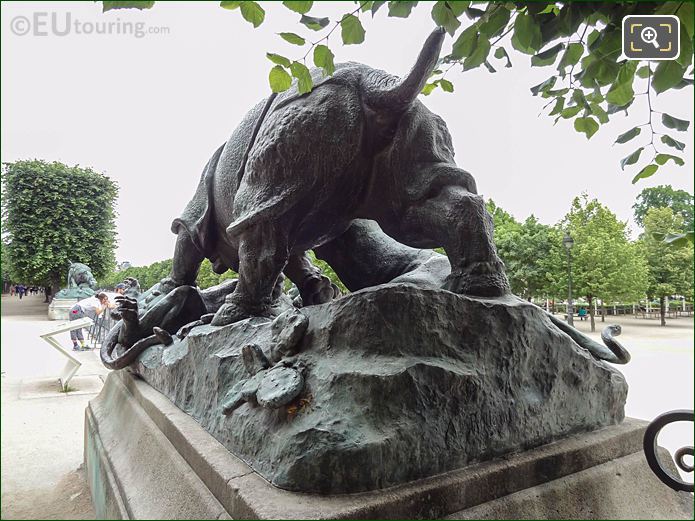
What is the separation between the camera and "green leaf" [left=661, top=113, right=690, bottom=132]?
1604mm

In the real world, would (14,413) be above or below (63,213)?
below

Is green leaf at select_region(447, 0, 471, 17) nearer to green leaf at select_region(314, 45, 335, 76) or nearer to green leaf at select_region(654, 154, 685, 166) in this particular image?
green leaf at select_region(314, 45, 335, 76)

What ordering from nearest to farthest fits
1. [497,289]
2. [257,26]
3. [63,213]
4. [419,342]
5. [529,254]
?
[257,26], [419,342], [497,289], [529,254], [63,213]

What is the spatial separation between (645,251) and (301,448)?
20.6m

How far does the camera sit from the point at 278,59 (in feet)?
5.11

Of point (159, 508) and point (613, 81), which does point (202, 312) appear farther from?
point (613, 81)

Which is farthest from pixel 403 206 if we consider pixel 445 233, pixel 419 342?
pixel 419 342

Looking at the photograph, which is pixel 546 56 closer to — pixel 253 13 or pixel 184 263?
pixel 253 13

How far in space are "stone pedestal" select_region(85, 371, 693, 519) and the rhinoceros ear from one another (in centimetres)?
155

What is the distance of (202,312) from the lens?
3682 mm

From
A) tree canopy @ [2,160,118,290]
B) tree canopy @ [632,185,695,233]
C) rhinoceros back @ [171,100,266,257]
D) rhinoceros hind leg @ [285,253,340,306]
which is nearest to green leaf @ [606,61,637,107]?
rhinoceros back @ [171,100,266,257]

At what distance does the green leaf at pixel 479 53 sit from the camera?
1544 millimetres

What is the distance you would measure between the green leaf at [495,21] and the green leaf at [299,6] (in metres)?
0.56

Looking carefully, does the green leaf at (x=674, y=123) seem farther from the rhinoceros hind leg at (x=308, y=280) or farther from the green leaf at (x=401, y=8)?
the rhinoceros hind leg at (x=308, y=280)
